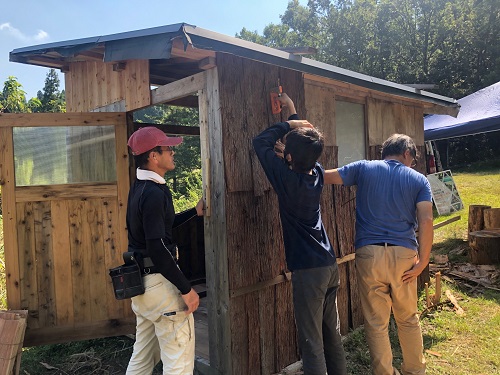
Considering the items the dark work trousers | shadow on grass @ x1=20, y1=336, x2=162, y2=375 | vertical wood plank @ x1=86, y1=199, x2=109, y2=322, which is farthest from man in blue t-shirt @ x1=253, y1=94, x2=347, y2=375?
vertical wood plank @ x1=86, y1=199, x2=109, y2=322

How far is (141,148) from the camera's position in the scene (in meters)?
2.38

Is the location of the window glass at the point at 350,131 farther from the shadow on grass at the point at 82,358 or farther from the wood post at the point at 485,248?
the wood post at the point at 485,248

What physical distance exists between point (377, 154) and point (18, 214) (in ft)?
13.2

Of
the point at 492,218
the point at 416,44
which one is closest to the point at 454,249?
the point at 492,218

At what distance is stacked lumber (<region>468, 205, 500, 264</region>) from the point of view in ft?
22.6

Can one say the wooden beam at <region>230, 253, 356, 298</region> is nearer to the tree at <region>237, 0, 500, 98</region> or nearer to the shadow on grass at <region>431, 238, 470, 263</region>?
the shadow on grass at <region>431, 238, 470, 263</region>

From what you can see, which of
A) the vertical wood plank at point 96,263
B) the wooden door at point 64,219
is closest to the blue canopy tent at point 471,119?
the wooden door at point 64,219

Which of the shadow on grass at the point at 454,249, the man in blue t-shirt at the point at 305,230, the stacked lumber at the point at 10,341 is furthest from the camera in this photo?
the shadow on grass at the point at 454,249

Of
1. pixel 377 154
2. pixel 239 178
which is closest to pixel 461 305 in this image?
pixel 377 154

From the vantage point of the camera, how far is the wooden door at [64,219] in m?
3.72

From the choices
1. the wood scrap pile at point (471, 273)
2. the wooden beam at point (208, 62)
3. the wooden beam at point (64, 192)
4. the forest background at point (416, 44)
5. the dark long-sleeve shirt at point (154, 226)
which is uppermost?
the forest background at point (416, 44)

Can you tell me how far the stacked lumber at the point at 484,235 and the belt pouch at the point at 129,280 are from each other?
6.69m

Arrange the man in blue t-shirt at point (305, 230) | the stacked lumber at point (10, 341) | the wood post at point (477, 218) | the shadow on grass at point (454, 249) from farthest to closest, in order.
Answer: the wood post at point (477, 218), the shadow on grass at point (454, 249), the stacked lumber at point (10, 341), the man in blue t-shirt at point (305, 230)

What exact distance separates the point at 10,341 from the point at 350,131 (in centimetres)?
396
